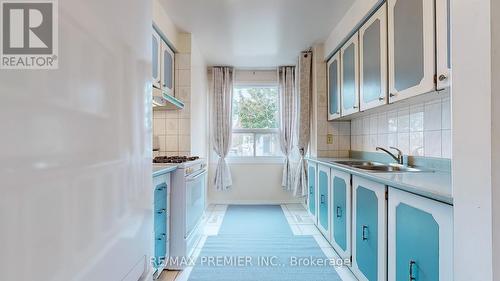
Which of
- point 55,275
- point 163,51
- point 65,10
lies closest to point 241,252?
point 163,51

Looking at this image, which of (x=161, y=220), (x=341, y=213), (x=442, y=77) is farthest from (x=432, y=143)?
(x=161, y=220)

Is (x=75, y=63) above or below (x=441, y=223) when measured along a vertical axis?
above

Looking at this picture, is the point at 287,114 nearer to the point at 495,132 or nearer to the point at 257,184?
the point at 257,184

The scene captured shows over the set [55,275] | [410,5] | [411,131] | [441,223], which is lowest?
[441,223]

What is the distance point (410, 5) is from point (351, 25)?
96 cm

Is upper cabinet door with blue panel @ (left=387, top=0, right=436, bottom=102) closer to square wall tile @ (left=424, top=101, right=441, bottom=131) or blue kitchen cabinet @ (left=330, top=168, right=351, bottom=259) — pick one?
square wall tile @ (left=424, top=101, right=441, bottom=131)

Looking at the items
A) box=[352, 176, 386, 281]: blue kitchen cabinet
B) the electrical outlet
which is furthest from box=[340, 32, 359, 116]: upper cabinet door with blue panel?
box=[352, 176, 386, 281]: blue kitchen cabinet

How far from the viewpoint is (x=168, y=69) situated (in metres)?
2.97

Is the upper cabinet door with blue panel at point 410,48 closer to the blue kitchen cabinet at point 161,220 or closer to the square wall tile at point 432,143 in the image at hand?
Answer: the square wall tile at point 432,143

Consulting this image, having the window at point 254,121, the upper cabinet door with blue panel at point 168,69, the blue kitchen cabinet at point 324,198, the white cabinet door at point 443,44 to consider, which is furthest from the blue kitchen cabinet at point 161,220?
the window at point 254,121

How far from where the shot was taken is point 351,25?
260 cm

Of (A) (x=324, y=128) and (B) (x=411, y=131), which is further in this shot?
(A) (x=324, y=128)

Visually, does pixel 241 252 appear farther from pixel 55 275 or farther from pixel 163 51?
pixel 55 275

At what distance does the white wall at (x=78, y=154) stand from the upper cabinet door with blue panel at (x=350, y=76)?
7.58 feet
